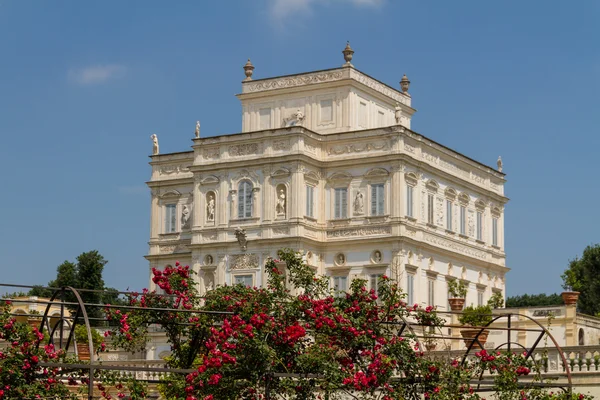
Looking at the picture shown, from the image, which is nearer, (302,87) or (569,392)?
(569,392)

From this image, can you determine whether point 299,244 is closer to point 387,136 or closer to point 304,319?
point 387,136

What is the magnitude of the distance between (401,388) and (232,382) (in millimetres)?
3145

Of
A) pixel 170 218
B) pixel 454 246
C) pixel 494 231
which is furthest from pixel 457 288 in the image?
pixel 170 218

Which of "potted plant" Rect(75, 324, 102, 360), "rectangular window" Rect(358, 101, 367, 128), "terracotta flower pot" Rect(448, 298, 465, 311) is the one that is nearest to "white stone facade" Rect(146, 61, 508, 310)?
"rectangular window" Rect(358, 101, 367, 128)

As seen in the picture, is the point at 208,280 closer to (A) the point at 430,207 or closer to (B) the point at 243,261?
(B) the point at 243,261

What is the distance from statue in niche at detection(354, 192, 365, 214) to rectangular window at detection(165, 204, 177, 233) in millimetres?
10435

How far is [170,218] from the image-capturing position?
63.6 m

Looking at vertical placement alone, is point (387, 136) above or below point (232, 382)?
above

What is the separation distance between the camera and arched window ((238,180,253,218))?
5850 centimetres

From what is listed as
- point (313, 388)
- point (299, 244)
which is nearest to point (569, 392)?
point (313, 388)

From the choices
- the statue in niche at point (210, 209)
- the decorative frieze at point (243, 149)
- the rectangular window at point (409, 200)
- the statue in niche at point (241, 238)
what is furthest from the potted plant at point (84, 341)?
the rectangular window at point (409, 200)

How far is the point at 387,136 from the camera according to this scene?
186 ft

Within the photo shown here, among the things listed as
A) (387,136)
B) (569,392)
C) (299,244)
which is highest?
(387,136)

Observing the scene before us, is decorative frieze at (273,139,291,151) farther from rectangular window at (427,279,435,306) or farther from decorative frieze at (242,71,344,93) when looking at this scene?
rectangular window at (427,279,435,306)
